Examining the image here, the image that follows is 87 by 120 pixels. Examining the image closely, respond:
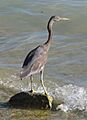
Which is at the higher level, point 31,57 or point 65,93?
point 31,57

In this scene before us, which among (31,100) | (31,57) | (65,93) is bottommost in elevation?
(65,93)

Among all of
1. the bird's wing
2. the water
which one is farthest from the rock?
the bird's wing

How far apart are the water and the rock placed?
17 cm

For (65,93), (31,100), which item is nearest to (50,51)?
(65,93)

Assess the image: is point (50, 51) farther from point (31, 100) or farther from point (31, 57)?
point (31, 100)

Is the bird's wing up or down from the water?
up

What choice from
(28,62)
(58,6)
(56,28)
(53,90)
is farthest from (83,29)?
(28,62)

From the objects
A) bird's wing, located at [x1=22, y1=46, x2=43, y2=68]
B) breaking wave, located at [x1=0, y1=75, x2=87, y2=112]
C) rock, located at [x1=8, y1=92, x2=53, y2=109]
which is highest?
bird's wing, located at [x1=22, y1=46, x2=43, y2=68]

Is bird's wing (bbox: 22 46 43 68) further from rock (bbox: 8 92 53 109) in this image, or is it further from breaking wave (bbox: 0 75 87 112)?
breaking wave (bbox: 0 75 87 112)

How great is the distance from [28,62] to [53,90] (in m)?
1.35

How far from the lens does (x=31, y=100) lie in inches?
335

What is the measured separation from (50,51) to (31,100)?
4011 mm

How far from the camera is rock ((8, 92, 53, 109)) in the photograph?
843 centimetres

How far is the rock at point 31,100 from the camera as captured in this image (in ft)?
27.7
